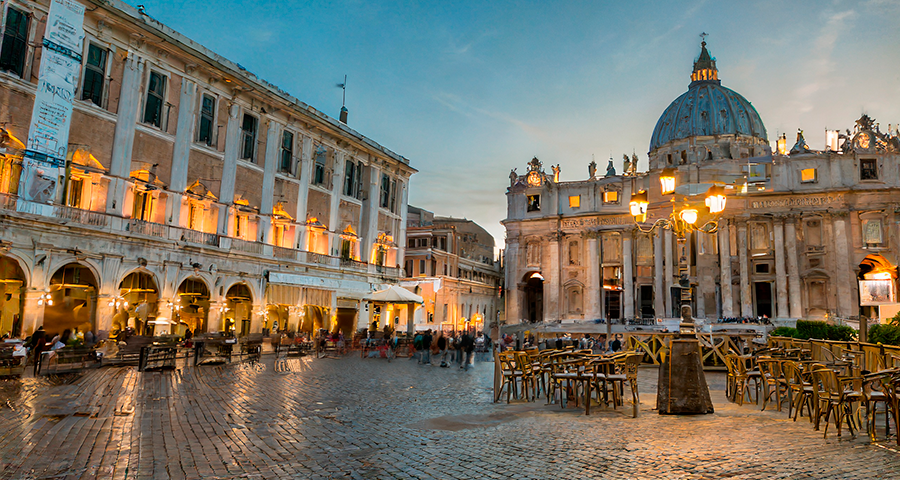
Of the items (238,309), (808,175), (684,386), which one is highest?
(808,175)

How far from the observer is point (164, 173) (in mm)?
23875

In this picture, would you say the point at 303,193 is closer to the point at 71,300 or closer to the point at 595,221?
the point at 71,300

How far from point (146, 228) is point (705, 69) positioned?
84.8 m

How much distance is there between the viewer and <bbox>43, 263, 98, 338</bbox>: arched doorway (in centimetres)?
2097

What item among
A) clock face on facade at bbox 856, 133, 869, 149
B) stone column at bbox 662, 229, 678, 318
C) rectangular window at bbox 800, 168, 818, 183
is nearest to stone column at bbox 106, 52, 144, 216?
stone column at bbox 662, 229, 678, 318

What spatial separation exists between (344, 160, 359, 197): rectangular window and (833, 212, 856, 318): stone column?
42242 mm

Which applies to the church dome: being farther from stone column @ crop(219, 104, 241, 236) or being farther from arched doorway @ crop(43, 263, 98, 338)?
arched doorway @ crop(43, 263, 98, 338)

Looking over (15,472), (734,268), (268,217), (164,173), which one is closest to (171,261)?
(164,173)

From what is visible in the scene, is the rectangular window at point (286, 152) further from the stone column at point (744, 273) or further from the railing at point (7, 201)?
the stone column at point (744, 273)

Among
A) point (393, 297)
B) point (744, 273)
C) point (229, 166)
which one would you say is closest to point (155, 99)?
point (229, 166)

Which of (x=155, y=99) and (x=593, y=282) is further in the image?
(x=593, y=282)

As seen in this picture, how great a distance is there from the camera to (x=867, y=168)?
50656mm

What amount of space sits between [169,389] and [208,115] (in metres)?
17.4

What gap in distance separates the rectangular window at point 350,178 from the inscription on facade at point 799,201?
127ft
